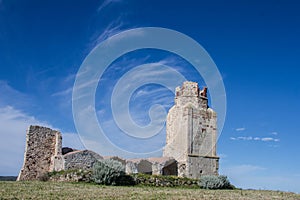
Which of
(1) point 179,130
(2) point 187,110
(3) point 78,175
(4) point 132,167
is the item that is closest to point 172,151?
(1) point 179,130

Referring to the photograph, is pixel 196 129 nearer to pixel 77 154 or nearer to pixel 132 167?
pixel 132 167

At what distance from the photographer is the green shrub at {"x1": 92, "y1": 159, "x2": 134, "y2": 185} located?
21.6 m

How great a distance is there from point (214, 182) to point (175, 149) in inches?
335

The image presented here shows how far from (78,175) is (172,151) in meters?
12.6

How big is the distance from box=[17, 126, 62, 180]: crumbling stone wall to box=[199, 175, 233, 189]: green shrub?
10.5 m

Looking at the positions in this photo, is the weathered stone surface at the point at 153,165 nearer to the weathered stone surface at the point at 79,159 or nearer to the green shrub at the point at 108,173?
the weathered stone surface at the point at 79,159

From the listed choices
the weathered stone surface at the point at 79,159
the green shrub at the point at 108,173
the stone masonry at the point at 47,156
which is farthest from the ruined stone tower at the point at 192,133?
the green shrub at the point at 108,173

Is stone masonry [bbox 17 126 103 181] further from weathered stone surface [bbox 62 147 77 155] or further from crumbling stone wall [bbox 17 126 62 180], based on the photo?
weathered stone surface [bbox 62 147 77 155]

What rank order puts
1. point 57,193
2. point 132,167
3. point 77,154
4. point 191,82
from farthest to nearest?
1. point 191,82
2. point 132,167
3. point 77,154
4. point 57,193

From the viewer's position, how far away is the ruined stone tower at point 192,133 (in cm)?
3162

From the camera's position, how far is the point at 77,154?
25.4m

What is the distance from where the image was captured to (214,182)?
2442 centimetres

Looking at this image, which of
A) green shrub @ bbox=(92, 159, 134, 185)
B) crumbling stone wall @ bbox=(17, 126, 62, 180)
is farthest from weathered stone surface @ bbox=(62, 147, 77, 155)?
green shrub @ bbox=(92, 159, 134, 185)

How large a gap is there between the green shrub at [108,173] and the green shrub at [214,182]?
5.84 metres
